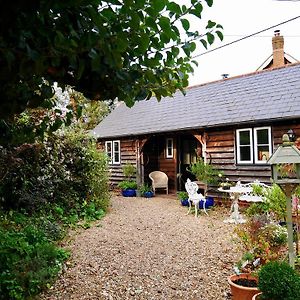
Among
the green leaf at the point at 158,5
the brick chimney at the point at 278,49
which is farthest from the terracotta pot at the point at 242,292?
the brick chimney at the point at 278,49

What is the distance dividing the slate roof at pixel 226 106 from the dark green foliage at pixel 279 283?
20.2 ft

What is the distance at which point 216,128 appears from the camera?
11.1 meters

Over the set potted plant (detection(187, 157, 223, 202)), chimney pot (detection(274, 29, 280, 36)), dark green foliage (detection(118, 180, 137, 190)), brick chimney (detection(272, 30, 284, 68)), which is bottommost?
dark green foliage (detection(118, 180, 137, 190))

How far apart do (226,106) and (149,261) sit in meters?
7.32

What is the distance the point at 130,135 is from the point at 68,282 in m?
10.0

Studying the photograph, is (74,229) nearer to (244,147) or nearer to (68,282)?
(68,282)

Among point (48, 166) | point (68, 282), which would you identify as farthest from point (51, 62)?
point (48, 166)

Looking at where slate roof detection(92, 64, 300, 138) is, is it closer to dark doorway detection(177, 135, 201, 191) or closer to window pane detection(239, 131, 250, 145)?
window pane detection(239, 131, 250, 145)

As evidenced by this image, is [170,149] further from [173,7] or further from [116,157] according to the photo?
[173,7]

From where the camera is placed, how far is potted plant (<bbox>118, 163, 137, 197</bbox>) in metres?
14.1

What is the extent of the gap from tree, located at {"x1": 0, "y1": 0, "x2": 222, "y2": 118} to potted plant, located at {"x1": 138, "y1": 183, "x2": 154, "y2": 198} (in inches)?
451

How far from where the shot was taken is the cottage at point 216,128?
9.85m

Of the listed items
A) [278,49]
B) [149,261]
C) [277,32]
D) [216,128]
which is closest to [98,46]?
[149,261]

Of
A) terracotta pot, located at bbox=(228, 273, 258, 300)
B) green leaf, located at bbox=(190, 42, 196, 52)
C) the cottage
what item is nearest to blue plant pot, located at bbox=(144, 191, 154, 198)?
the cottage
